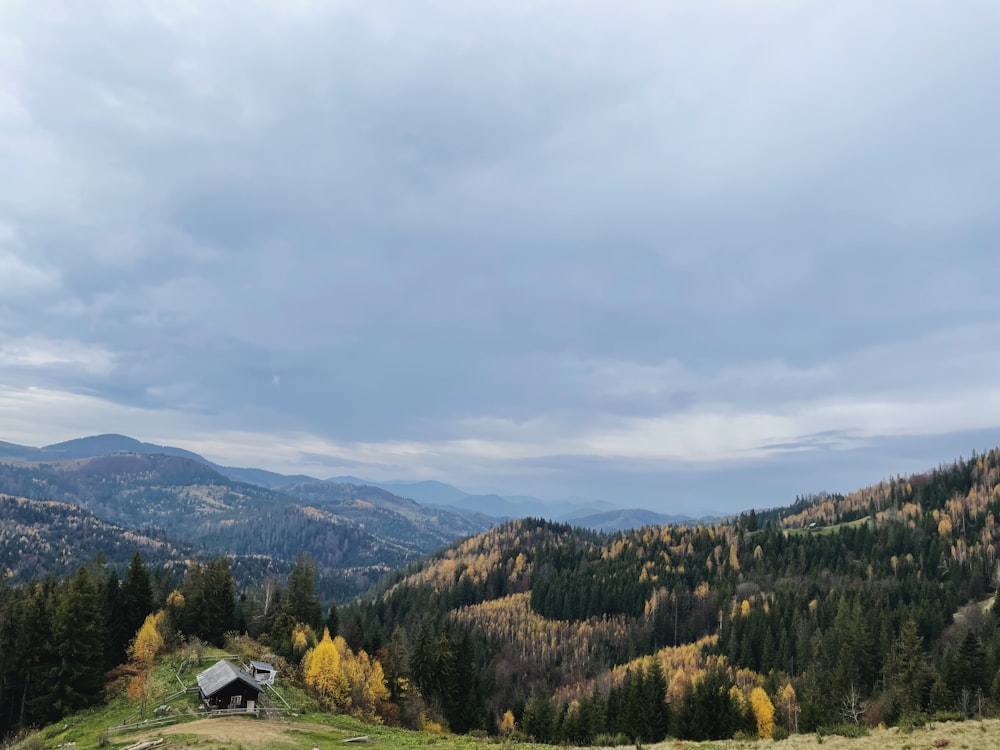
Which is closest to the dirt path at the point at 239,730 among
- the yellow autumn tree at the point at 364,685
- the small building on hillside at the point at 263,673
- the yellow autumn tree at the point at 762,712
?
the small building on hillside at the point at 263,673

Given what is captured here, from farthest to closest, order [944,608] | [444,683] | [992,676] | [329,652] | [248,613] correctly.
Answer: [944,608] < [248,613] < [992,676] < [444,683] < [329,652]

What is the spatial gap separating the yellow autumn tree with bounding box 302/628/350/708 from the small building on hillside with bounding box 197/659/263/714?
41.6 feet

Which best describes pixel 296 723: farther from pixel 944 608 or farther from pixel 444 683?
pixel 944 608

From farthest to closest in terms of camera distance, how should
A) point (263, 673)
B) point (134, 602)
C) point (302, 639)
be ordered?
point (302, 639) → point (134, 602) → point (263, 673)

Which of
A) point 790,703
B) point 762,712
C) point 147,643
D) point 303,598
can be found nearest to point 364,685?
point 147,643

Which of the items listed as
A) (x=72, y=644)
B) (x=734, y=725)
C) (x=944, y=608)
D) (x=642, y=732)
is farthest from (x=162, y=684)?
(x=944, y=608)

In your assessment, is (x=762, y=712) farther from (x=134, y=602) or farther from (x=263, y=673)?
(x=134, y=602)

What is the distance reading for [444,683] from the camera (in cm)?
9400

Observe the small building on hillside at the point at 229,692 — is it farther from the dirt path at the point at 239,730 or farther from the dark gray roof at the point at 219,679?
the dirt path at the point at 239,730

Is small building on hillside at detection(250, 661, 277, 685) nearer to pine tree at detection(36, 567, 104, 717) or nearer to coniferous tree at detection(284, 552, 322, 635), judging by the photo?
pine tree at detection(36, 567, 104, 717)

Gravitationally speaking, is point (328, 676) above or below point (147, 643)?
below

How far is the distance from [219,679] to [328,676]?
57.6 feet

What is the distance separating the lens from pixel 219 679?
61844 millimetres

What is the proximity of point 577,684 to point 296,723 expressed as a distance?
537ft
